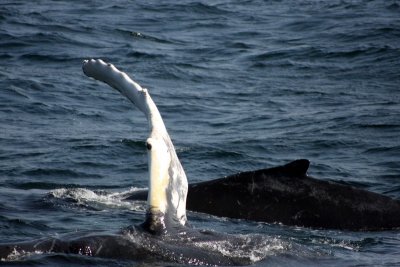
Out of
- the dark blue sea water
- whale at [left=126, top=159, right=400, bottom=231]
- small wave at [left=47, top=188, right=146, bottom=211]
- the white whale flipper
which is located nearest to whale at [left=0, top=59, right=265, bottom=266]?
the white whale flipper

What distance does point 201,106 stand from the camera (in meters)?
19.2

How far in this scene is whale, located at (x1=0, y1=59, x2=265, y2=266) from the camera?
25.5 ft

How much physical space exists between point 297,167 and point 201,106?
8817 millimetres

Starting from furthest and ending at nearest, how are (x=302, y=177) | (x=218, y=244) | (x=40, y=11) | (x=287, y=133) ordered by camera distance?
(x=40, y=11) < (x=287, y=133) < (x=302, y=177) < (x=218, y=244)

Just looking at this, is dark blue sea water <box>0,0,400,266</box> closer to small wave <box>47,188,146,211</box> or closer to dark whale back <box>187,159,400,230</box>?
small wave <box>47,188,146,211</box>

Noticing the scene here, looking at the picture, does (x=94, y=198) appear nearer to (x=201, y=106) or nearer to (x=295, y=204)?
(x=295, y=204)

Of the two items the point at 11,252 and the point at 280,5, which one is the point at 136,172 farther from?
the point at 280,5

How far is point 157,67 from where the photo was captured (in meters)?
22.3

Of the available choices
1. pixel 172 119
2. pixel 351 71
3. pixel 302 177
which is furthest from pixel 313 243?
pixel 351 71

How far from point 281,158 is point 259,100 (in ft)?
13.8

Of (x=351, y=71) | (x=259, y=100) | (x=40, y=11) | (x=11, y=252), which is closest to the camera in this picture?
(x=11, y=252)

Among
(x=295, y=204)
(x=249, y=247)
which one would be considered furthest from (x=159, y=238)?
(x=295, y=204)

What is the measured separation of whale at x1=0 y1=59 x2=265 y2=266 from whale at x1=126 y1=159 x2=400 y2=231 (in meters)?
2.39

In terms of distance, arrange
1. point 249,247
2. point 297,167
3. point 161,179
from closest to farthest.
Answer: point 161,179 → point 249,247 → point 297,167
